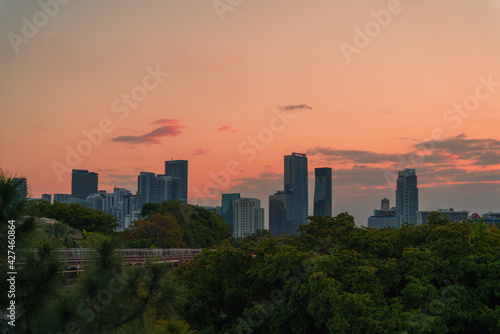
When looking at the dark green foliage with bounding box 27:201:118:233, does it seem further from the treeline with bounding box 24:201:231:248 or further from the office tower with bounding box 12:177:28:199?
the office tower with bounding box 12:177:28:199

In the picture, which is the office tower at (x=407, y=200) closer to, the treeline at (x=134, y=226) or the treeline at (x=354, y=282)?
the treeline at (x=134, y=226)

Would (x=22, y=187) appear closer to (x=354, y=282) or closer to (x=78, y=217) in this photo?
(x=354, y=282)

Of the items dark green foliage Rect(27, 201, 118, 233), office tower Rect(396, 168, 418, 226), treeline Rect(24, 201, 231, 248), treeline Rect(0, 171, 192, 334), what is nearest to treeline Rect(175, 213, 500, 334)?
treeline Rect(0, 171, 192, 334)

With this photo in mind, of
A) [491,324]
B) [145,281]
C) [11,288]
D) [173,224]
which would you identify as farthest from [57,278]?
[173,224]

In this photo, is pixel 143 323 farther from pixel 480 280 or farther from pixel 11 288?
pixel 480 280

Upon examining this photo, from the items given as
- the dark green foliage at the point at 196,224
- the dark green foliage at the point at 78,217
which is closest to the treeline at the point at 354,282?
the dark green foliage at the point at 78,217

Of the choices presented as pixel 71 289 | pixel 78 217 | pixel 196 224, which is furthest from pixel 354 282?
pixel 196 224
